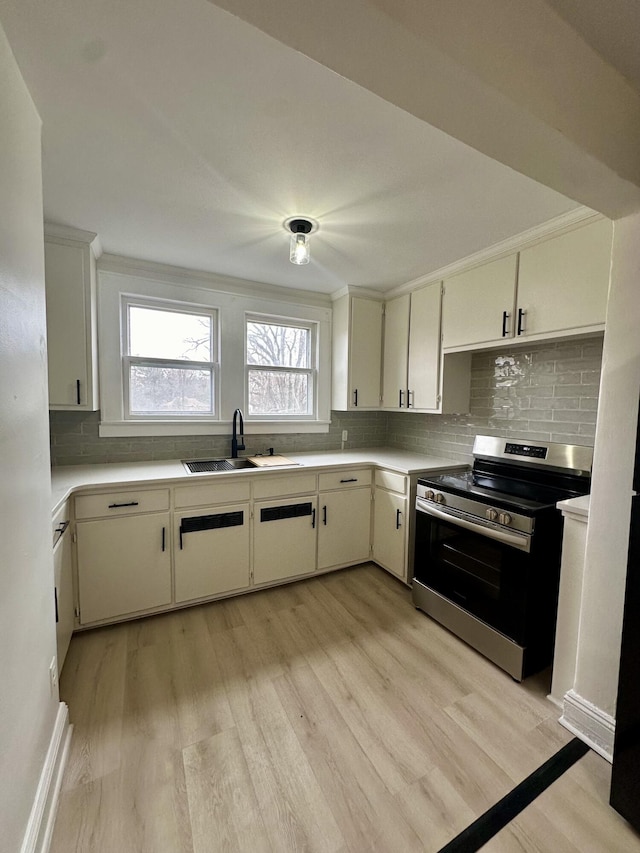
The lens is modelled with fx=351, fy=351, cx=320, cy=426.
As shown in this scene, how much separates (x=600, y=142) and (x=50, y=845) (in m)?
2.80

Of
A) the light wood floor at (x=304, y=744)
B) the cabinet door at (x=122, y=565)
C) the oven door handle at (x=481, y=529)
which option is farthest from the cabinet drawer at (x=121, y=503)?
the oven door handle at (x=481, y=529)

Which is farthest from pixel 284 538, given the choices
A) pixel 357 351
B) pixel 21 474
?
pixel 21 474

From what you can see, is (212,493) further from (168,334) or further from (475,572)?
(475,572)

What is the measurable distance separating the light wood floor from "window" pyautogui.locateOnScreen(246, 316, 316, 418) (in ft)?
5.85

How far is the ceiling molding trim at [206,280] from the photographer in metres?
2.57

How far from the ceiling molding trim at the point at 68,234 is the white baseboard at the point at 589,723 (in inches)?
139

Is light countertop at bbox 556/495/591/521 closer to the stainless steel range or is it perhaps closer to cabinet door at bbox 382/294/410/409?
the stainless steel range

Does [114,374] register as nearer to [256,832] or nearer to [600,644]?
[256,832]

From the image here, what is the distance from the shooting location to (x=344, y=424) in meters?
3.57

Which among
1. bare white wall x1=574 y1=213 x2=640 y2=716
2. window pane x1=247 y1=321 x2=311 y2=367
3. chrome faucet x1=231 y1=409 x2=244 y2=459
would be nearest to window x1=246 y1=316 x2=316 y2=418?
window pane x1=247 y1=321 x2=311 y2=367

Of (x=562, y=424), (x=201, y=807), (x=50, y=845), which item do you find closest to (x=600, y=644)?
(x=562, y=424)

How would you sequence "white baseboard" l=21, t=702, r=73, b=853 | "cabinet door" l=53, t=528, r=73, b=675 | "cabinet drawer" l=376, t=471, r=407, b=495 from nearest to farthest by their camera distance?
"white baseboard" l=21, t=702, r=73, b=853 → "cabinet door" l=53, t=528, r=73, b=675 → "cabinet drawer" l=376, t=471, r=407, b=495

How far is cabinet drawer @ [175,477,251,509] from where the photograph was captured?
2.30 metres

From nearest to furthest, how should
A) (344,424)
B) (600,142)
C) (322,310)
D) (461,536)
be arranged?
(600,142)
(461,536)
(322,310)
(344,424)
